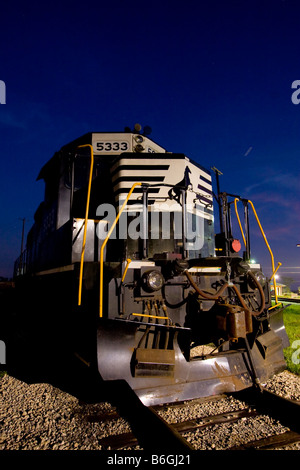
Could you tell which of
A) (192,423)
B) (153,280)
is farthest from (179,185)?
(192,423)

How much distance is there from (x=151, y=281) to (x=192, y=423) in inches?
58.5

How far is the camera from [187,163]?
4461 mm

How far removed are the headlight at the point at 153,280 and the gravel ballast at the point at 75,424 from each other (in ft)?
4.51

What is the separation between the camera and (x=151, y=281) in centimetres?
298

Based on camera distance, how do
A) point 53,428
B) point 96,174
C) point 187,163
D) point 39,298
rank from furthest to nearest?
point 39,298 → point 96,174 → point 187,163 → point 53,428

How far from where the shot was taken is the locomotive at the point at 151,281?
3.02 meters

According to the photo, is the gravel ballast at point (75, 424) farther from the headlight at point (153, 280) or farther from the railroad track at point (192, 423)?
the headlight at point (153, 280)

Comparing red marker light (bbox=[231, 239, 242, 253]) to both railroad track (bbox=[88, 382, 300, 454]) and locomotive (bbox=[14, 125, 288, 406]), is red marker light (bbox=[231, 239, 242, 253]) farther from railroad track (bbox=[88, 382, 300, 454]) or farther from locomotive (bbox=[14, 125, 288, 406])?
railroad track (bbox=[88, 382, 300, 454])

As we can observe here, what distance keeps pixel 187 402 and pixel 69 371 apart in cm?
242

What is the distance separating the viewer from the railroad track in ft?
7.78

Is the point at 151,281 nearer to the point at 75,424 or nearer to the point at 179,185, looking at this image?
the point at 75,424

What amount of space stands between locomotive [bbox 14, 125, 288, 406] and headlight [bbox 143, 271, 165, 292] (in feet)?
0.04
